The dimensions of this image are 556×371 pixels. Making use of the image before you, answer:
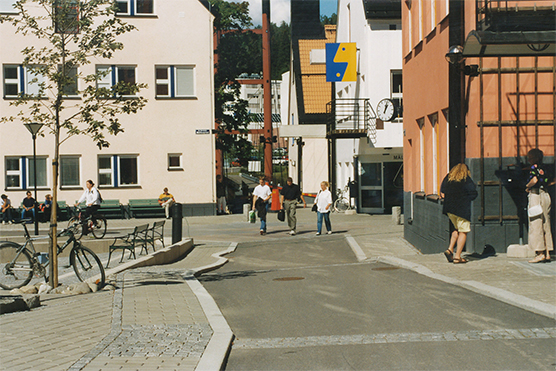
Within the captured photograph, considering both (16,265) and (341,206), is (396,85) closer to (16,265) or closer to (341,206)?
(341,206)

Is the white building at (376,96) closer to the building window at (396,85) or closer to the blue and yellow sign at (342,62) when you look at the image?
the building window at (396,85)

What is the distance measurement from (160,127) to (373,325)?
2518 centimetres

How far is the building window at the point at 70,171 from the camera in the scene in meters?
31.1

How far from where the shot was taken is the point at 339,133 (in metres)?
27.9

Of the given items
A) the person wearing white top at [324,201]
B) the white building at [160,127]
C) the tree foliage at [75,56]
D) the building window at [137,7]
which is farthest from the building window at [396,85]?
the tree foliage at [75,56]

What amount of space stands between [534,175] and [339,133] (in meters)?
17.2

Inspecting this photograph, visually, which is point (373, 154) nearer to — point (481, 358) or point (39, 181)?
point (39, 181)

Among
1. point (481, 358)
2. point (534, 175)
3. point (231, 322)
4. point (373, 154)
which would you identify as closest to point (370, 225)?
point (373, 154)

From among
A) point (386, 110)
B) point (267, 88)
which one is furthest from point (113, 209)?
point (386, 110)

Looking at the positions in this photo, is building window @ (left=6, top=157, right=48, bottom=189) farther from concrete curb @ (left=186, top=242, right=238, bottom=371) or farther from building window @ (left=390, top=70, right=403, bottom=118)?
concrete curb @ (left=186, top=242, right=238, bottom=371)

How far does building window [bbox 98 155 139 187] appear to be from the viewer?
31172mm

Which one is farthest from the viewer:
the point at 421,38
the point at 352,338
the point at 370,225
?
the point at 370,225

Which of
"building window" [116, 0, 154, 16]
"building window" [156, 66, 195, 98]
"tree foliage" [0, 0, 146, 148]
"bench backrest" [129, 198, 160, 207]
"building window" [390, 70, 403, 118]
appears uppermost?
"building window" [116, 0, 154, 16]

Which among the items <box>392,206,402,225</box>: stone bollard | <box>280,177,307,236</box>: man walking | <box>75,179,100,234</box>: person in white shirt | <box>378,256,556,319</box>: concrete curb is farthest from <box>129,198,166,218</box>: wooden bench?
<box>378,256,556,319</box>: concrete curb
